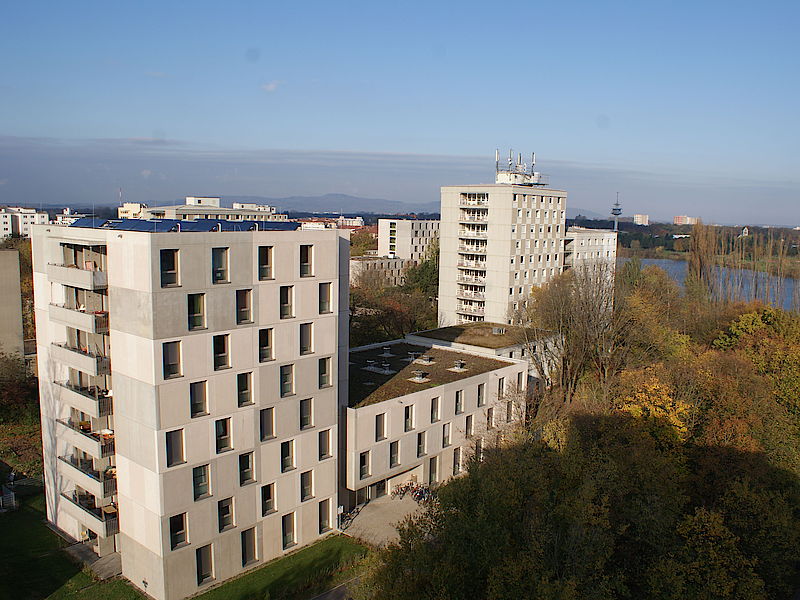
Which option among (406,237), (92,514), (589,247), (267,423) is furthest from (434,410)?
(406,237)

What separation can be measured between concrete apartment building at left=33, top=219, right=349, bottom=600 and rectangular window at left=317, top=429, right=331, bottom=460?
10 cm

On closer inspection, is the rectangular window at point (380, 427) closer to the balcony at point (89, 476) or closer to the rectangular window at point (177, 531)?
the rectangular window at point (177, 531)

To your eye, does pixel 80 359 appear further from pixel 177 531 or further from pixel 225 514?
pixel 225 514

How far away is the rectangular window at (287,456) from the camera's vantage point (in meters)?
27.9

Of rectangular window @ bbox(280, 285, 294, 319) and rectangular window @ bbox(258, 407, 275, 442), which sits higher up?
rectangular window @ bbox(280, 285, 294, 319)

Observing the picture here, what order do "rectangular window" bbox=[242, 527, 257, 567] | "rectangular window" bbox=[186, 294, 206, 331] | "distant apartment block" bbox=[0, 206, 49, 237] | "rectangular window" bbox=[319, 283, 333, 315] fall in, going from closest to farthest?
"rectangular window" bbox=[186, 294, 206, 331]
"rectangular window" bbox=[242, 527, 257, 567]
"rectangular window" bbox=[319, 283, 333, 315]
"distant apartment block" bbox=[0, 206, 49, 237]

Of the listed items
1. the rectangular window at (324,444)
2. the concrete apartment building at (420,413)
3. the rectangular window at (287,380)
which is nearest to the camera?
the rectangular window at (287,380)

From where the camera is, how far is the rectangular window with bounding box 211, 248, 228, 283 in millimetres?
24500

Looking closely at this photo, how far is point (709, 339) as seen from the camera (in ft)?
183

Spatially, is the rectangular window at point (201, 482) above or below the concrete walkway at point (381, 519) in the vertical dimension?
above

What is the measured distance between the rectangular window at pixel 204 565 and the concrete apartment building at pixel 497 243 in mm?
39868

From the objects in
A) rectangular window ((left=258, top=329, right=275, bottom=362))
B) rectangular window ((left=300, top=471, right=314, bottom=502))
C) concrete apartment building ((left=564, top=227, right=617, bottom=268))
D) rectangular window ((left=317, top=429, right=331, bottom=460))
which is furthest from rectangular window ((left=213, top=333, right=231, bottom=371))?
concrete apartment building ((left=564, top=227, right=617, bottom=268))

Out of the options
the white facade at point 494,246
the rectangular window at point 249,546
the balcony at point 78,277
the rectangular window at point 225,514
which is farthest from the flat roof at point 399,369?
the white facade at point 494,246

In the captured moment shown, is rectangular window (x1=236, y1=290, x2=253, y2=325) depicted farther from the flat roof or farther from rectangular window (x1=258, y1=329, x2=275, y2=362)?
the flat roof
